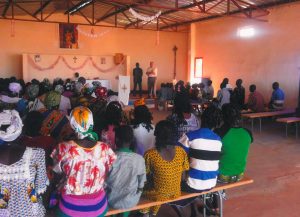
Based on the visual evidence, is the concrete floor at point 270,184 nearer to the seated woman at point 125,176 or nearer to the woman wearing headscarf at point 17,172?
the seated woman at point 125,176

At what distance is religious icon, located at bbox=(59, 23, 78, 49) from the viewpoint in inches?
512

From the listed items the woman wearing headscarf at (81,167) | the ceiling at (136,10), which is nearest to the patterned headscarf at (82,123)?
the woman wearing headscarf at (81,167)

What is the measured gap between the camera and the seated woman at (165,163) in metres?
2.35

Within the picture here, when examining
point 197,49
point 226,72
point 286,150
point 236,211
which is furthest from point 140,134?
point 197,49

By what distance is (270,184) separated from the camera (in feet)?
13.4

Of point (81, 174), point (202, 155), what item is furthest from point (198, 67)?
point (81, 174)

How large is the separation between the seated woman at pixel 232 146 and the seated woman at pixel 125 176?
0.91m

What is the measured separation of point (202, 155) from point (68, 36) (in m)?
11.9

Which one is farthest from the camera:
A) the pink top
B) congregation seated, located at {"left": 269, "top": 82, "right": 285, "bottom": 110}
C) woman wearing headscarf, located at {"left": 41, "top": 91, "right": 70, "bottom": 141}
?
congregation seated, located at {"left": 269, "top": 82, "right": 285, "bottom": 110}

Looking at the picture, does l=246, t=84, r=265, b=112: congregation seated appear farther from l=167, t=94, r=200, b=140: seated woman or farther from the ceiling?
l=167, t=94, r=200, b=140: seated woman

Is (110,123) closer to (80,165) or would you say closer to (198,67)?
(80,165)

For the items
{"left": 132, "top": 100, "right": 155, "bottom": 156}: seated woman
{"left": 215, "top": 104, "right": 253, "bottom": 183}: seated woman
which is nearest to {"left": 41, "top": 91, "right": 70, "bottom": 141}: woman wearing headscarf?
{"left": 132, "top": 100, "right": 155, "bottom": 156}: seated woman

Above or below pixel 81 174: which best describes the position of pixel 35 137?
above

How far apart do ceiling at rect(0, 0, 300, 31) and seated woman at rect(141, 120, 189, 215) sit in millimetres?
6692
